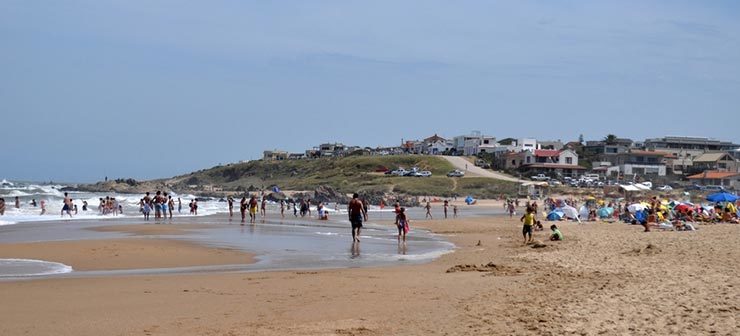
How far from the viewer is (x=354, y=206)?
71.4 feet

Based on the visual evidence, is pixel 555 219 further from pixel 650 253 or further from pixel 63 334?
pixel 63 334

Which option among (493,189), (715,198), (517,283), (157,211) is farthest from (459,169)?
(517,283)

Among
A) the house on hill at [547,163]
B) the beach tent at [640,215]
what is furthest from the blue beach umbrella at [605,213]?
the house on hill at [547,163]

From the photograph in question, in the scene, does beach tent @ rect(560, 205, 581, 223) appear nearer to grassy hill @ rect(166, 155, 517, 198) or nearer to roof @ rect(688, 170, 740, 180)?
grassy hill @ rect(166, 155, 517, 198)

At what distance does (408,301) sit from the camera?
10.5 metres

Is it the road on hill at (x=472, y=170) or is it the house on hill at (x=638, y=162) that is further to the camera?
the house on hill at (x=638, y=162)

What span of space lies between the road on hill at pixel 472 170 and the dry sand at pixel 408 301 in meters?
74.2

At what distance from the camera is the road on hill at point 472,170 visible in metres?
92.5

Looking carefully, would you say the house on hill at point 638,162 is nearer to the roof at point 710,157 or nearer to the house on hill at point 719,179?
the roof at point 710,157

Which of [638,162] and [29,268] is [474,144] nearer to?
[638,162]

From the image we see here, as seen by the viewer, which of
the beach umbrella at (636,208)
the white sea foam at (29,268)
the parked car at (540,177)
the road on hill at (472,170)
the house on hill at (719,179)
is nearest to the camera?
the white sea foam at (29,268)

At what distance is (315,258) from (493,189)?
6512 cm

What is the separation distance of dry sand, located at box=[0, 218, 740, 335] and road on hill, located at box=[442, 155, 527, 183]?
74203 millimetres

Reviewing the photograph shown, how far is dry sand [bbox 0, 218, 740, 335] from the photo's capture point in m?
8.38
